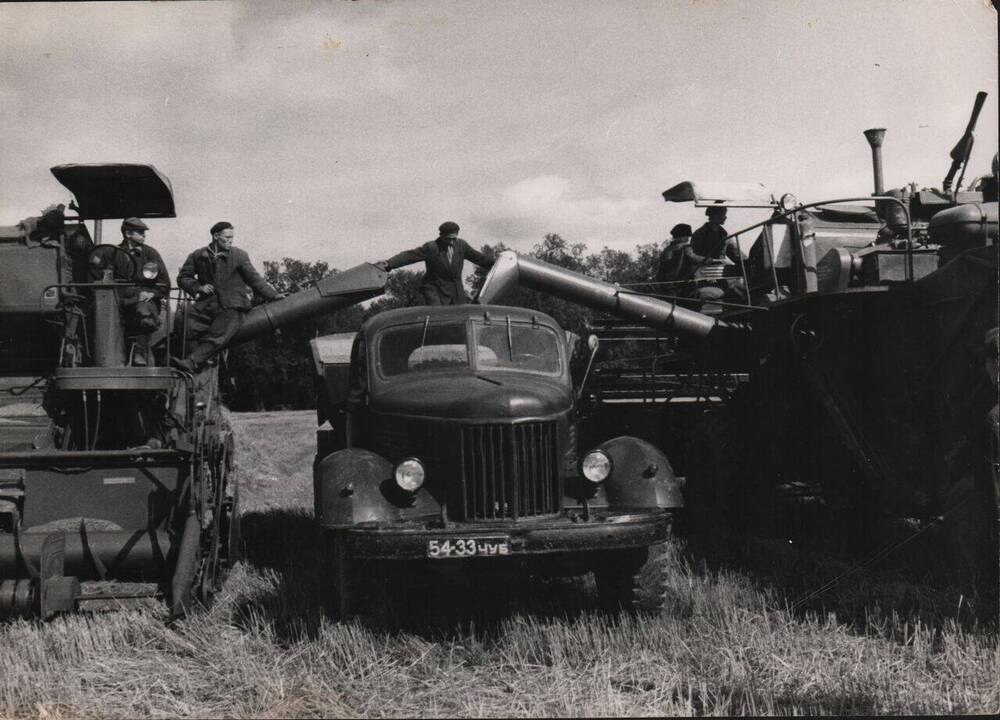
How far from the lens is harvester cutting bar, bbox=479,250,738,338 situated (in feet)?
31.8

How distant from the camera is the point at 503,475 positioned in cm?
630

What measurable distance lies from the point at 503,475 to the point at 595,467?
2.25 ft

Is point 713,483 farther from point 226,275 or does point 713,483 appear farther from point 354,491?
point 226,275

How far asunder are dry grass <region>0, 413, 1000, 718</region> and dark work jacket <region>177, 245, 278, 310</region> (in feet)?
11.8

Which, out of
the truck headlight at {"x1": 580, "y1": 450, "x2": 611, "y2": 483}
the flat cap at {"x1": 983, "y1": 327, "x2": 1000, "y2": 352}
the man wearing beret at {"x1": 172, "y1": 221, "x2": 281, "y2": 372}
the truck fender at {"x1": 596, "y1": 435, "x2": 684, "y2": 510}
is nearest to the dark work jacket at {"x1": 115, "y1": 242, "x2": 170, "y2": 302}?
the man wearing beret at {"x1": 172, "y1": 221, "x2": 281, "y2": 372}

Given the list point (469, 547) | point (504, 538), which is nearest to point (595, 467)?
point (504, 538)

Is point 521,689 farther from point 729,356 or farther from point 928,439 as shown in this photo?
point 729,356

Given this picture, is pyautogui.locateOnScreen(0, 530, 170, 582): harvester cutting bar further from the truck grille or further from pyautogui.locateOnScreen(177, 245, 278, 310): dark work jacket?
pyautogui.locateOnScreen(177, 245, 278, 310): dark work jacket

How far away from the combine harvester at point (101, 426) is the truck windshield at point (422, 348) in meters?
1.65

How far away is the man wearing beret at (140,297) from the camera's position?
8070 mm

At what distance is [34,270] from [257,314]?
87.2 inches

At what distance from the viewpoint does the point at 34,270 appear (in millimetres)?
9523

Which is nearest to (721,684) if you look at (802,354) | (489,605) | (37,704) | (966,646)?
(966,646)

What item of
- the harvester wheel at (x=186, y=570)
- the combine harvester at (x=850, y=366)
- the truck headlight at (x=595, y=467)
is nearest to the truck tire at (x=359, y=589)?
the harvester wheel at (x=186, y=570)
